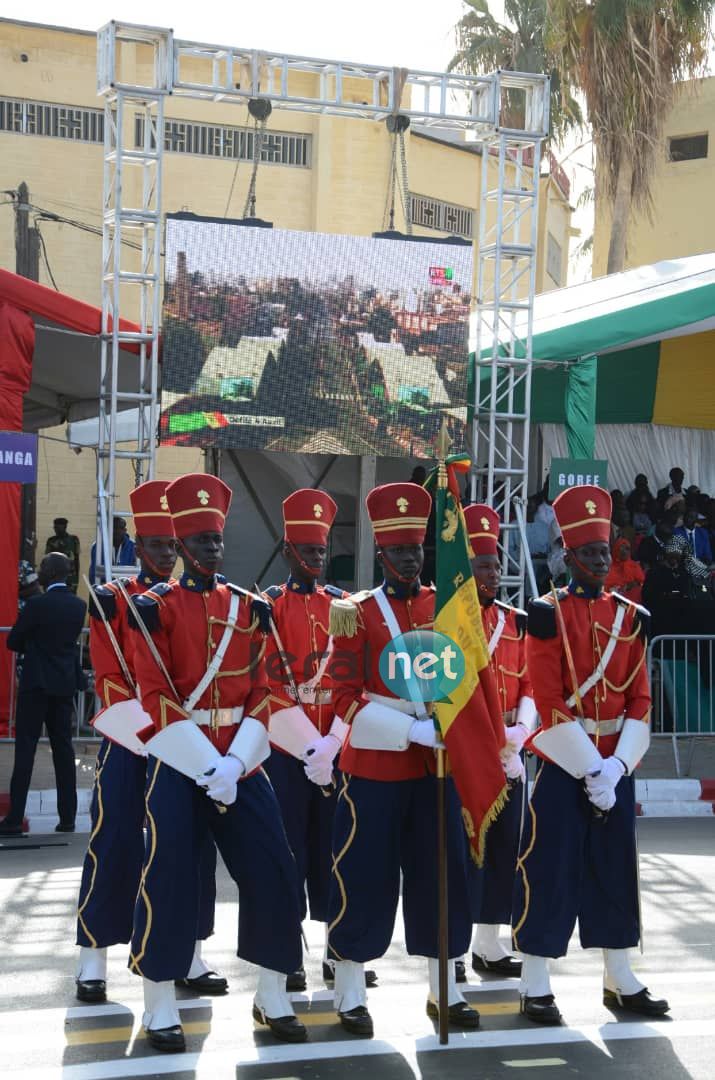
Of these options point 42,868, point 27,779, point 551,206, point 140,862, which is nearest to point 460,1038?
point 140,862

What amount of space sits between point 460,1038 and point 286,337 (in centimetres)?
1007

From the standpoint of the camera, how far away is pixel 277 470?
17.3 m

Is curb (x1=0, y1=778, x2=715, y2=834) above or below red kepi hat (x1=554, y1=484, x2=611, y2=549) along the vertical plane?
below

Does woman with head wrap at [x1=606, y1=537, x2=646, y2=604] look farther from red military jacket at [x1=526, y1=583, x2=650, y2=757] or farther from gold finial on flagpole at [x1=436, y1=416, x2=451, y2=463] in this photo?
gold finial on flagpole at [x1=436, y1=416, x2=451, y2=463]

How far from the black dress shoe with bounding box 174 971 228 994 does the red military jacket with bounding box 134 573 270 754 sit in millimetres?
1233

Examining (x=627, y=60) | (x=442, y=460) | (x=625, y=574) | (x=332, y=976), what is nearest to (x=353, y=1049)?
(x=332, y=976)

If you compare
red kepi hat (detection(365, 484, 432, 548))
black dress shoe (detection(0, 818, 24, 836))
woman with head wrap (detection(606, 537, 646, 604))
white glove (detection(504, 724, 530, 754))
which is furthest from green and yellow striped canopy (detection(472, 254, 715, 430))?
red kepi hat (detection(365, 484, 432, 548))

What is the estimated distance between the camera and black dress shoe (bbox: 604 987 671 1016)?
604 centimetres

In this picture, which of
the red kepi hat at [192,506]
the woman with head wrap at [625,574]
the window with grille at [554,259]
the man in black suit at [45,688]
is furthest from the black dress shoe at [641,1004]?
the window with grille at [554,259]

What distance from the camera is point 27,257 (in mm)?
23828

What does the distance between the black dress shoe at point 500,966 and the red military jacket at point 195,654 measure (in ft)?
5.86

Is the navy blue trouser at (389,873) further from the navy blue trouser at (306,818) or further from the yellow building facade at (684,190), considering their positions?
the yellow building facade at (684,190)

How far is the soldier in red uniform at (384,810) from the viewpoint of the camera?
5.80 metres

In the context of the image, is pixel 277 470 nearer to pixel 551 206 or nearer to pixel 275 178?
pixel 275 178
